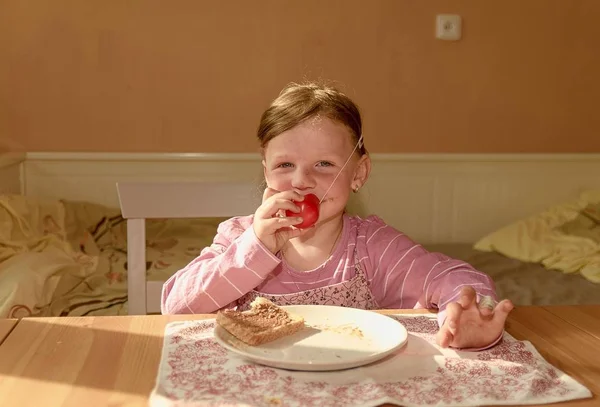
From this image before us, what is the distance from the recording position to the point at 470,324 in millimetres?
1058

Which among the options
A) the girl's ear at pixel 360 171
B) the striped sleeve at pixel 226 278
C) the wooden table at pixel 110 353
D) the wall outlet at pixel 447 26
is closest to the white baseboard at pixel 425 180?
the wall outlet at pixel 447 26

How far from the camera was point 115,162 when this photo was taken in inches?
131

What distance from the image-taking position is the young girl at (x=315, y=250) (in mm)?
1318

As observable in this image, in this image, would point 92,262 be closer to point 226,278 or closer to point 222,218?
point 222,218

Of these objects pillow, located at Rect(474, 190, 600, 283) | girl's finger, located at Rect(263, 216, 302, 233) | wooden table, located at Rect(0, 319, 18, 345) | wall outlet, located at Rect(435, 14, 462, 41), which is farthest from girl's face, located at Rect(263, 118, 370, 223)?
wall outlet, located at Rect(435, 14, 462, 41)

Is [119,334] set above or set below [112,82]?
below

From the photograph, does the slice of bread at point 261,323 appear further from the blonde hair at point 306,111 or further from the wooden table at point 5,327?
the blonde hair at point 306,111

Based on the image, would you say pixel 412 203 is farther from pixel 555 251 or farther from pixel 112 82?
pixel 112 82

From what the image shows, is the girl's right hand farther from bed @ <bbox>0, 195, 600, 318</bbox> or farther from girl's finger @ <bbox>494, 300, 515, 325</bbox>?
bed @ <bbox>0, 195, 600, 318</bbox>

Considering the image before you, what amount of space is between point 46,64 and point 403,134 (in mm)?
1538

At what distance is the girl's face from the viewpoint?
1.41m

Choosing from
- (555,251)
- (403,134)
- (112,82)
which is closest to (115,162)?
(112,82)

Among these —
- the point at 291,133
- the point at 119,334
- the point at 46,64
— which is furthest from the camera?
the point at 46,64

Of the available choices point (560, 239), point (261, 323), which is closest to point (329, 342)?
point (261, 323)
